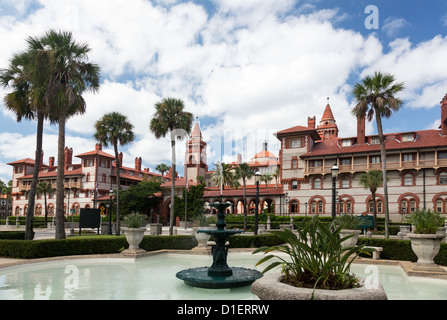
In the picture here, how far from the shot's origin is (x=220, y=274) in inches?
353

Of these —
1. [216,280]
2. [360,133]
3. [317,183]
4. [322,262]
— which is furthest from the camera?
[317,183]

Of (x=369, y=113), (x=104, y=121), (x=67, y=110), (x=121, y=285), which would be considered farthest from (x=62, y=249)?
(x=369, y=113)

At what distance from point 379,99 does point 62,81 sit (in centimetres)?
2315

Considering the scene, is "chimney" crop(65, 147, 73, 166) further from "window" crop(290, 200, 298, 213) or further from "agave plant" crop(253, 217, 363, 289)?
"agave plant" crop(253, 217, 363, 289)

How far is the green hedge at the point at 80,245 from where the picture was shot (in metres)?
13.1

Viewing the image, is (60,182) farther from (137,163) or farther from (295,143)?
(137,163)

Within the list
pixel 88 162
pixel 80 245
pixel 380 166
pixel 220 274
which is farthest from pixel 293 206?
pixel 88 162

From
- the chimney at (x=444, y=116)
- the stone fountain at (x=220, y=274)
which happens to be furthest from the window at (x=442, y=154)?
the stone fountain at (x=220, y=274)

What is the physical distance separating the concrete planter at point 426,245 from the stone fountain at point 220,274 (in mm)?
5524

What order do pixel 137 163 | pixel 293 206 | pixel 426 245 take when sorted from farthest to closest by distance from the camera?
pixel 137 163 < pixel 293 206 < pixel 426 245

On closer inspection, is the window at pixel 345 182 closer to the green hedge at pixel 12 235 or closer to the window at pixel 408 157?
the window at pixel 408 157

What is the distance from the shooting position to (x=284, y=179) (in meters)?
48.2

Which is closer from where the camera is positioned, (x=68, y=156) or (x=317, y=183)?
(x=317, y=183)
